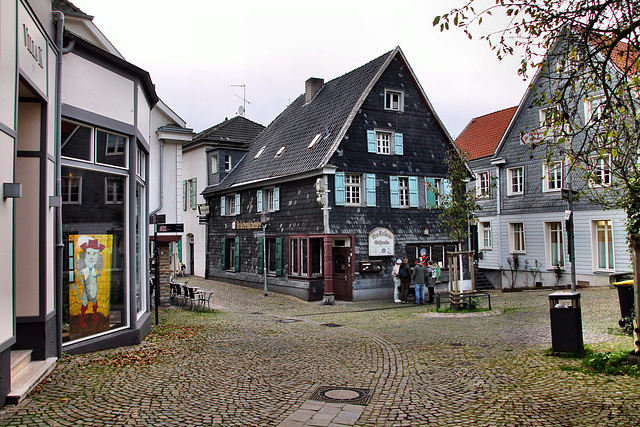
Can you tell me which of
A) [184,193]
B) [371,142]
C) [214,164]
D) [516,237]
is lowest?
[516,237]

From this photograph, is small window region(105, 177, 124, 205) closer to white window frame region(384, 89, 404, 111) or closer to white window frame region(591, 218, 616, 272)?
white window frame region(384, 89, 404, 111)

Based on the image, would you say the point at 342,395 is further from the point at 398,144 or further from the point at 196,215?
the point at 196,215

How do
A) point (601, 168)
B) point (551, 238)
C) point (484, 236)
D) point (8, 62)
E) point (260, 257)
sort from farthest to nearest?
point (484, 236) → point (551, 238) → point (260, 257) → point (601, 168) → point (8, 62)

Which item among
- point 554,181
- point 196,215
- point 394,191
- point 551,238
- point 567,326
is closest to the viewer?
point 567,326

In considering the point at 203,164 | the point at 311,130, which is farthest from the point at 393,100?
the point at 203,164

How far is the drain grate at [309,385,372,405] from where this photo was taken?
7.14 metres

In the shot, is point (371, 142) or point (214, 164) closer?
point (371, 142)

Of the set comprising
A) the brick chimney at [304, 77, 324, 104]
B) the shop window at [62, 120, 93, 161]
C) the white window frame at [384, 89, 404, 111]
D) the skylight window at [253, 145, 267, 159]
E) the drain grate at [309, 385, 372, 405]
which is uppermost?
the brick chimney at [304, 77, 324, 104]

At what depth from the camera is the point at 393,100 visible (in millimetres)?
24734

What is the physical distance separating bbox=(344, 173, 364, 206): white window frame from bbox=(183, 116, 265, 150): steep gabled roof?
36.7 ft

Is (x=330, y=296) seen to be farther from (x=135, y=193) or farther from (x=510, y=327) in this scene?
(x=135, y=193)

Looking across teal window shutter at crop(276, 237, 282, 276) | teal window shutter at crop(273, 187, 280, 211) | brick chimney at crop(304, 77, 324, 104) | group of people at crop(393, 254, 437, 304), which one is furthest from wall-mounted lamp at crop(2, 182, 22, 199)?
brick chimney at crop(304, 77, 324, 104)

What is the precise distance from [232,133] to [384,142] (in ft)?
40.0

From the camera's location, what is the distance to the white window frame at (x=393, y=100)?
Answer: 79.9 ft
